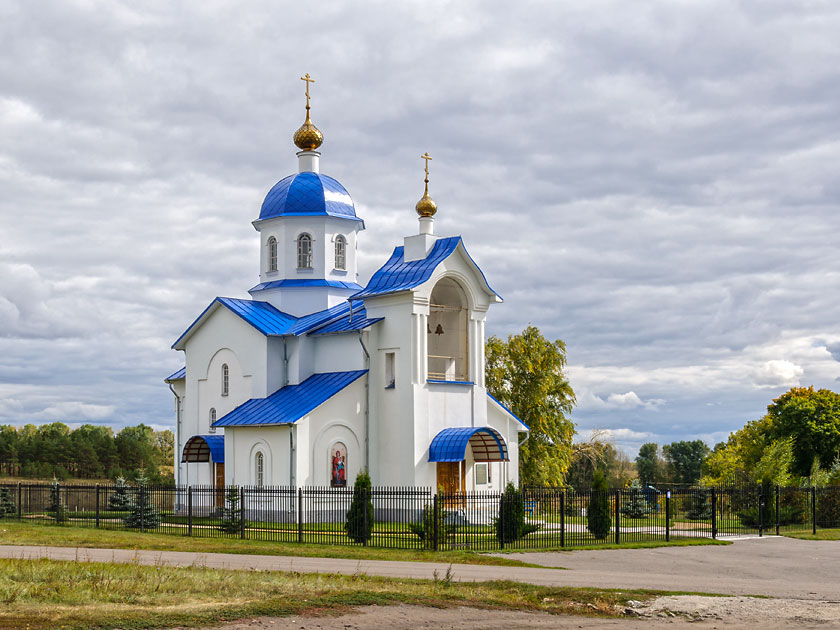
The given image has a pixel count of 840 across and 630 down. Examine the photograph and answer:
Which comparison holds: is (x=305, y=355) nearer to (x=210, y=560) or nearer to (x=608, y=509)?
(x=608, y=509)

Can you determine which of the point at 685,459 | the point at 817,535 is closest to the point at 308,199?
the point at 817,535

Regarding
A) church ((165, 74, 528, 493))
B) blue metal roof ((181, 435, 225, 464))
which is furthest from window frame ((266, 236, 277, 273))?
blue metal roof ((181, 435, 225, 464))

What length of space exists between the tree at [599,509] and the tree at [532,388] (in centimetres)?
1784

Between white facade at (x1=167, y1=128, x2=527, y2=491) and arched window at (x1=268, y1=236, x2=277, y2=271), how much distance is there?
1.57 feet

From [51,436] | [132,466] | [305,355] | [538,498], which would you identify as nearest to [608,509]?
[538,498]

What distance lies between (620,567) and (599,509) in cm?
530

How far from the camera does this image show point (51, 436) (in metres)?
77.2

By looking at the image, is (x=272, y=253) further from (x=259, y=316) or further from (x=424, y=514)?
(x=424, y=514)

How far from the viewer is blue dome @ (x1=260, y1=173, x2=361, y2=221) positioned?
36906 mm

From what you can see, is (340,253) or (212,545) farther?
(340,253)

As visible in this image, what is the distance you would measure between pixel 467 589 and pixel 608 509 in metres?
10.8

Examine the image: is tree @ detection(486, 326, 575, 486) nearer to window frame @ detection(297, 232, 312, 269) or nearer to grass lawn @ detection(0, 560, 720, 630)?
window frame @ detection(297, 232, 312, 269)

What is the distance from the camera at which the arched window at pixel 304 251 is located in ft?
122

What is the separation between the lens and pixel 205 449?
3434cm
